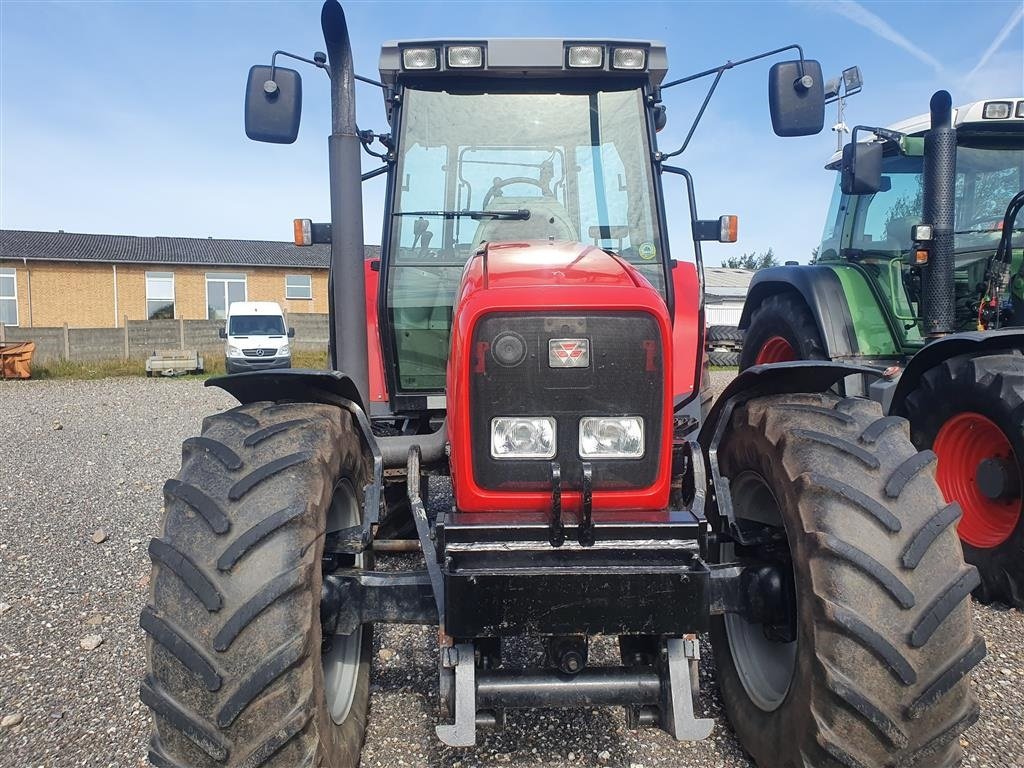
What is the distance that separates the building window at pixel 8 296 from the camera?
92.6 feet

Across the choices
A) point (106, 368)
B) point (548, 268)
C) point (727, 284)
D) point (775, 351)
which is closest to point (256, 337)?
point (106, 368)

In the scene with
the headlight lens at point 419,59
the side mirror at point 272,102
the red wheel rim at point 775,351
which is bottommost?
the red wheel rim at point 775,351

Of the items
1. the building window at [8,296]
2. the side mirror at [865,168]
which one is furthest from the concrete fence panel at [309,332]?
the side mirror at [865,168]

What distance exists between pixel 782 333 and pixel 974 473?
2.48m

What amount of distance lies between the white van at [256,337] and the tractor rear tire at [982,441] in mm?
17234

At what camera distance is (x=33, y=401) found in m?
14.6

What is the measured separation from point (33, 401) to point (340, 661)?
14.4m

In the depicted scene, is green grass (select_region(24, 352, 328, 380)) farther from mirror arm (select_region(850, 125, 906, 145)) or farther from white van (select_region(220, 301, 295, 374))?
mirror arm (select_region(850, 125, 906, 145))

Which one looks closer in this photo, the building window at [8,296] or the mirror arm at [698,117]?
the mirror arm at [698,117]

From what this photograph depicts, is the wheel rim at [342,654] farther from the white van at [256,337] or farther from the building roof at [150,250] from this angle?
the building roof at [150,250]

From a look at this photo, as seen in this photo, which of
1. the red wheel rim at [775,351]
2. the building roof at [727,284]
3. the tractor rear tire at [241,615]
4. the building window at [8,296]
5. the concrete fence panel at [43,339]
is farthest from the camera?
the building roof at [727,284]

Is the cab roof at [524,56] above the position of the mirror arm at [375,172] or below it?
above

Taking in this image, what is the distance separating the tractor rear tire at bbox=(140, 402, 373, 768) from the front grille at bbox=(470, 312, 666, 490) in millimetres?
556

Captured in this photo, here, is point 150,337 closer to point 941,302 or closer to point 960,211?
point 960,211
